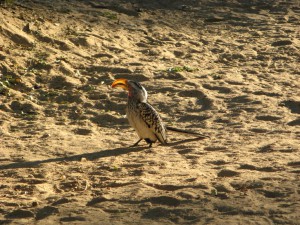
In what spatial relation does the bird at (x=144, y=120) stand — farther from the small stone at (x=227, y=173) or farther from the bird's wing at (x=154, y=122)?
the small stone at (x=227, y=173)

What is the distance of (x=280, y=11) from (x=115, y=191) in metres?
9.04

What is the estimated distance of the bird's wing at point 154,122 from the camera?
837cm

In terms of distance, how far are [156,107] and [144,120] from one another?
1360mm

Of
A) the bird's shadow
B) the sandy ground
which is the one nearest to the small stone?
the sandy ground

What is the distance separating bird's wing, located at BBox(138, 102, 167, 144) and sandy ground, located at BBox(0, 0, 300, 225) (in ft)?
0.56

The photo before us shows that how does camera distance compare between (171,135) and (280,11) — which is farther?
(280,11)

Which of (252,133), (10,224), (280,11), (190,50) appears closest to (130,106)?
(252,133)

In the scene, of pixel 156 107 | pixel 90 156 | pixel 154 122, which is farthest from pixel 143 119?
pixel 156 107

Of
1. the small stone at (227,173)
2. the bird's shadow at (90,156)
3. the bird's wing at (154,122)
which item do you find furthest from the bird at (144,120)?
the small stone at (227,173)

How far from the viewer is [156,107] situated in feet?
32.1

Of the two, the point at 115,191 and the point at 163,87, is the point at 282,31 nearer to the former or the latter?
the point at 163,87

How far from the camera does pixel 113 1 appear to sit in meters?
14.1

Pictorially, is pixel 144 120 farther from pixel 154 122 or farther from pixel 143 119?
pixel 154 122

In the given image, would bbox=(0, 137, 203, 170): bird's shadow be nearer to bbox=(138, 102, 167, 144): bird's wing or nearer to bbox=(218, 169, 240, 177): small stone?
bbox=(138, 102, 167, 144): bird's wing
